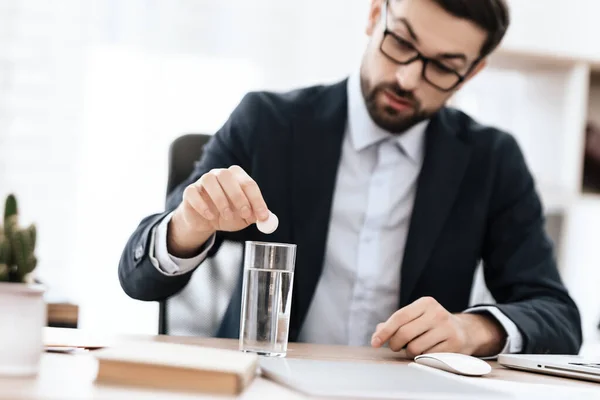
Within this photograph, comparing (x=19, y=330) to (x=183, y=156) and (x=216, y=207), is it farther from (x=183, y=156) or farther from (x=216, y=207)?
(x=183, y=156)

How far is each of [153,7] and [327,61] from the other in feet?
2.08

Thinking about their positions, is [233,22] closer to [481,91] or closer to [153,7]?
[153,7]

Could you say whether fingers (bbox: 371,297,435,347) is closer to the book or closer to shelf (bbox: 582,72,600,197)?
the book

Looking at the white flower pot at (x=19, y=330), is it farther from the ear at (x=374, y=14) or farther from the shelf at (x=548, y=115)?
the shelf at (x=548, y=115)

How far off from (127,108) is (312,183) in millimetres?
1284

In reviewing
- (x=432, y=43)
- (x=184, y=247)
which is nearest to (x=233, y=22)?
(x=432, y=43)

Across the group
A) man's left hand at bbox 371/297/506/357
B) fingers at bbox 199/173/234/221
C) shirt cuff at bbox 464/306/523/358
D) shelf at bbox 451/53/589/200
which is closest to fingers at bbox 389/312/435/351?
man's left hand at bbox 371/297/506/357

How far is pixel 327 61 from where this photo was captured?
2.91m

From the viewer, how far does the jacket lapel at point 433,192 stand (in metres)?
1.59

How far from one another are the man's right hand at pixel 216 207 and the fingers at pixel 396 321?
248 mm

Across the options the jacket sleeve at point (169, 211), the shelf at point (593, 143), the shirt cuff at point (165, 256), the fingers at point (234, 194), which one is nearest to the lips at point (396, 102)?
the jacket sleeve at point (169, 211)

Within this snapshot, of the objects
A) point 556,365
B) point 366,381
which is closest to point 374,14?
point 556,365

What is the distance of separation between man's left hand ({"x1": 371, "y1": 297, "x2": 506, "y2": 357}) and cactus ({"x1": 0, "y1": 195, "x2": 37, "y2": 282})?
0.58m

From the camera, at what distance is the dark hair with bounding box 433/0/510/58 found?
1517 mm
